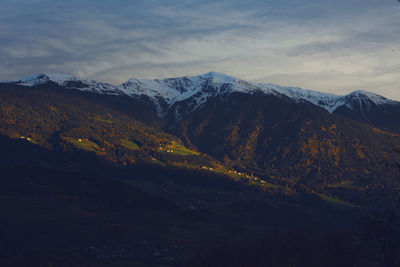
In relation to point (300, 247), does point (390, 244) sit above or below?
above

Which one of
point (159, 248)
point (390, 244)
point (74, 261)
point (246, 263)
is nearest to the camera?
point (390, 244)

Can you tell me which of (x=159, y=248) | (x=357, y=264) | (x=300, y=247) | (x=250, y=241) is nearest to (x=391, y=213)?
(x=357, y=264)

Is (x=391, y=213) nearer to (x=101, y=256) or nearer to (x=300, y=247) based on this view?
(x=300, y=247)

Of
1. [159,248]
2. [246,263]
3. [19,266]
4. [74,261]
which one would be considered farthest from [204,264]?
[19,266]

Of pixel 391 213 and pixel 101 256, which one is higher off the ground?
pixel 391 213

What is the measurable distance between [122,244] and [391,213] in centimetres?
11675

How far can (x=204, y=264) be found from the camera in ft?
535

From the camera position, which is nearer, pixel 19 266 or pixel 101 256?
pixel 19 266

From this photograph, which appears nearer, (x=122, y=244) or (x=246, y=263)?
(x=246, y=263)

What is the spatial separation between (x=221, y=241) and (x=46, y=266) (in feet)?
239

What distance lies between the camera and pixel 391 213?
394ft

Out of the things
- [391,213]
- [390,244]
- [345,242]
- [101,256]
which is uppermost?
[391,213]

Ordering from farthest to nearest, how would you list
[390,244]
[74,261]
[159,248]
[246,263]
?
[159,248]
[74,261]
[246,263]
[390,244]

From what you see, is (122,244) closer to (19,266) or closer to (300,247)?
(19,266)
